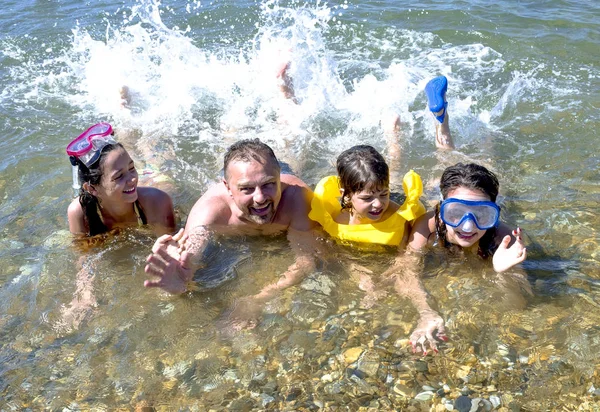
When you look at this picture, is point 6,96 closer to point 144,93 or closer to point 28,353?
point 144,93

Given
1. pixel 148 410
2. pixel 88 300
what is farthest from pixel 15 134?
pixel 148 410

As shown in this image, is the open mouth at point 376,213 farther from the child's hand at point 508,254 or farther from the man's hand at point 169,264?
the man's hand at point 169,264

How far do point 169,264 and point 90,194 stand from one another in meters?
1.30

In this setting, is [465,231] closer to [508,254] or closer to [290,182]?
[508,254]

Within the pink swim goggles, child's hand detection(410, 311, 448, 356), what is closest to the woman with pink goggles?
the pink swim goggles

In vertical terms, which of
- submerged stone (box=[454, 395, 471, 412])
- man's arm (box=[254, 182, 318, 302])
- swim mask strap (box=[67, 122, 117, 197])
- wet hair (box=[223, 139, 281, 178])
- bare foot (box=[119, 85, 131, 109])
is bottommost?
submerged stone (box=[454, 395, 471, 412])

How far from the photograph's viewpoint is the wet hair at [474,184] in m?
4.25

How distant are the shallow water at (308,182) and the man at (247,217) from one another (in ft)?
0.47

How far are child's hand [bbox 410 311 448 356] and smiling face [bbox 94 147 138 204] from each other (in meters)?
2.49

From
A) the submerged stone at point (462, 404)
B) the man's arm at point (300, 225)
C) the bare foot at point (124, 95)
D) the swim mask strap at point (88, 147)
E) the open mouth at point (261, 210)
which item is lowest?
the submerged stone at point (462, 404)

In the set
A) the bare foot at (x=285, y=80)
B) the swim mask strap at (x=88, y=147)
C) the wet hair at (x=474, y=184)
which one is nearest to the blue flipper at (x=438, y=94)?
the wet hair at (x=474, y=184)

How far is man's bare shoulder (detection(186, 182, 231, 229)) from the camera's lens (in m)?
4.73

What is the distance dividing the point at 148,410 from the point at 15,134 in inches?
196

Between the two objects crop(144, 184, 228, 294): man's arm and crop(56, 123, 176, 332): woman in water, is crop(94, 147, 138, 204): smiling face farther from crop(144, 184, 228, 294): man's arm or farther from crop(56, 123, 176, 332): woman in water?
crop(144, 184, 228, 294): man's arm
